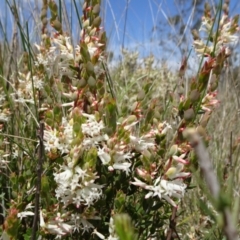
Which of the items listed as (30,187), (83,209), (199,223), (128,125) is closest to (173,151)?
(128,125)

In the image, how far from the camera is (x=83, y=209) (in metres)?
0.75

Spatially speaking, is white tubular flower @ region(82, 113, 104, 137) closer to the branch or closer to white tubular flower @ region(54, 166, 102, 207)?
white tubular flower @ region(54, 166, 102, 207)

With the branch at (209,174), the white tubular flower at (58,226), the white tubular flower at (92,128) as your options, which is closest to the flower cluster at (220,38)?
the white tubular flower at (92,128)

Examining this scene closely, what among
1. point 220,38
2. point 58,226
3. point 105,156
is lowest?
point 58,226

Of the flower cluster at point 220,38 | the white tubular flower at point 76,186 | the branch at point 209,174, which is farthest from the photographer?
the flower cluster at point 220,38

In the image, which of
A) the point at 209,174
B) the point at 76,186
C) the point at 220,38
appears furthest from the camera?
the point at 220,38

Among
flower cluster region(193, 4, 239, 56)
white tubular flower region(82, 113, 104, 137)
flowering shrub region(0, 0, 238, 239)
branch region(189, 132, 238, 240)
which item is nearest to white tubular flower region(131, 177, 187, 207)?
flowering shrub region(0, 0, 238, 239)

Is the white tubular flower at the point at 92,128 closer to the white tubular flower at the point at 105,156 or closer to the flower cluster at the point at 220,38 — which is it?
the white tubular flower at the point at 105,156

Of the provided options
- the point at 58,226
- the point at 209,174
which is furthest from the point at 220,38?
the point at 209,174

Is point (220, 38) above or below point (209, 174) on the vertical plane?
above

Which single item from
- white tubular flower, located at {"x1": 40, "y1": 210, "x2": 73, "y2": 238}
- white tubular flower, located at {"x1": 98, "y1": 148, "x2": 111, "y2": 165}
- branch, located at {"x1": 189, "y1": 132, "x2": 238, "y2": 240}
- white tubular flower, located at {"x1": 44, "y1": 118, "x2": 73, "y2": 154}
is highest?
white tubular flower, located at {"x1": 44, "y1": 118, "x2": 73, "y2": 154}

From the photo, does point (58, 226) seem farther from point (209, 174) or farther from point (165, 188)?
point (209, 174)

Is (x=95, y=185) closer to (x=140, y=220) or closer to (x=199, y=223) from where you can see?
(x=140, y=220)

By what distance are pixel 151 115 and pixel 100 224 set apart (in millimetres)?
219
